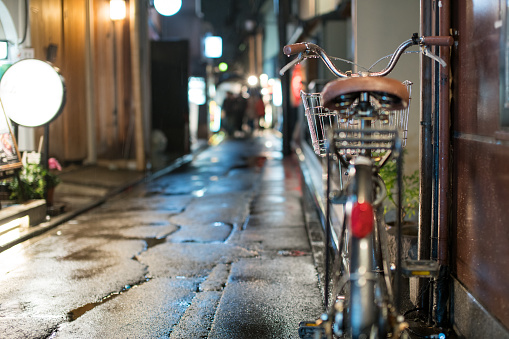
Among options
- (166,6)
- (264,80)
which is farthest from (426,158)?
(264,80)

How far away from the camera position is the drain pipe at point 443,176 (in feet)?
14.7

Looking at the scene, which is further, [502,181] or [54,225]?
[54,225]

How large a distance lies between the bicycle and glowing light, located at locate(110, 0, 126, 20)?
1299cm

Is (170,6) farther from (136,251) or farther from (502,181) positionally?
(502,181)

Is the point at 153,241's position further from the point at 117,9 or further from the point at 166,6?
the point at 166,6

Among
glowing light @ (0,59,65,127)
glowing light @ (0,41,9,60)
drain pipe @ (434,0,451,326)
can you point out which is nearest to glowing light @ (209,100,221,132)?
glowing light @ (0,41,9,60)

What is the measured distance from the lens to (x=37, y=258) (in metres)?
6.87

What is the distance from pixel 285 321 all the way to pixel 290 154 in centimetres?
1736

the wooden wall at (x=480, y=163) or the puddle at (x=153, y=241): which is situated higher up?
the wooden wall at (x=480, y=163)

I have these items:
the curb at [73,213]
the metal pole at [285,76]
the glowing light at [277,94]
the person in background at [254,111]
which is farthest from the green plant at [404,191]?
the glowing light at [277,94]

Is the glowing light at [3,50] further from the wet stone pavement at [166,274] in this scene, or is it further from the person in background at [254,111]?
the person in background at [254,111]

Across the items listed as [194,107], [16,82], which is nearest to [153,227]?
[16,82]

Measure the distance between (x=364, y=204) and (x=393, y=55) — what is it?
139 centimetres

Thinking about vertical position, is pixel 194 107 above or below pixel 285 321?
above
